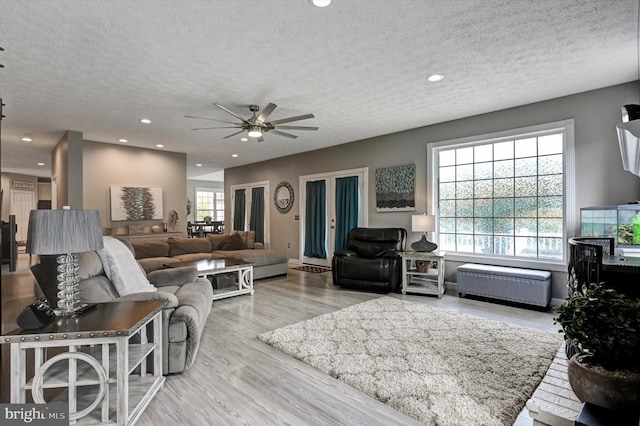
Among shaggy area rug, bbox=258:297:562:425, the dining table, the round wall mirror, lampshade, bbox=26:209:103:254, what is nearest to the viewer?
lampshade, bbox=26:209:103:254

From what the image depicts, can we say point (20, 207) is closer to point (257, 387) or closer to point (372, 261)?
point (372, 261)

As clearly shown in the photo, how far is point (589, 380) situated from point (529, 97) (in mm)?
3915

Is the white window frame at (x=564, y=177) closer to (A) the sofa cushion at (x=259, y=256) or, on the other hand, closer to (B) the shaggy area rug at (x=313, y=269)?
(B) the shaggy area rug at (x=313, y=269)

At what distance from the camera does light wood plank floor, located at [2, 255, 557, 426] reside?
2029 mm

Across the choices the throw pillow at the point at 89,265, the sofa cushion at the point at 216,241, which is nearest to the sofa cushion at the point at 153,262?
the sofa cushion at the point at 216,241

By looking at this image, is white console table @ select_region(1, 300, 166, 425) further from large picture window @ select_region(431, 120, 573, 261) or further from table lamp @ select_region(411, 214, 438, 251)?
large picture window @ select_region(431, 120, 573, 261)

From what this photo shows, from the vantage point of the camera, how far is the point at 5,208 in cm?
1041

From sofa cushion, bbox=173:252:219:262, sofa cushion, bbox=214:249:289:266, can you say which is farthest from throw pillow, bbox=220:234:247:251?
sofa cushion, bbox=173:252:219:262

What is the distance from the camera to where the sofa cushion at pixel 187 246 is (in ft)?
19.7

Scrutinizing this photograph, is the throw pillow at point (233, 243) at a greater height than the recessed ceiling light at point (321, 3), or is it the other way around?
the recessed ceiling light at point (321, 3)

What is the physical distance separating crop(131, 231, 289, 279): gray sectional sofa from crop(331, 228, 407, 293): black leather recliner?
54.5 inches

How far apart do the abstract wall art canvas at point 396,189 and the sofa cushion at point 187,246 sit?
3486mm

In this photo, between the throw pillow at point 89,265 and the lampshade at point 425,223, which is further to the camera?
the lampshade at point 425,223

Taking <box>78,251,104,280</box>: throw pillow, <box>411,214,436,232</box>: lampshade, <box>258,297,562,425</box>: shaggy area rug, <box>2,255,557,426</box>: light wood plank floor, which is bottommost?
<box>2,255,557,426</box>: light wood plank floor
